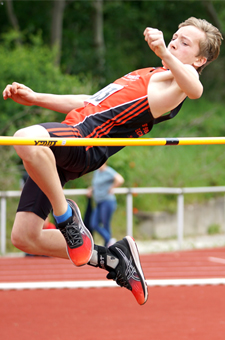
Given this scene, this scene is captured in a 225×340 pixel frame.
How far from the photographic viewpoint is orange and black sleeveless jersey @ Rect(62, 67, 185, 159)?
3121 mm

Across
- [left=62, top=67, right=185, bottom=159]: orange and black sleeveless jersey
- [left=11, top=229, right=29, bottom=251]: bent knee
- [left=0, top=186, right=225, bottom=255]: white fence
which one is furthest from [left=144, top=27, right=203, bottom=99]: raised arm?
[left=0, top=186, right=225, bottom=255]: white fence

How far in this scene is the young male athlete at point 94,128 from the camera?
2.96 m

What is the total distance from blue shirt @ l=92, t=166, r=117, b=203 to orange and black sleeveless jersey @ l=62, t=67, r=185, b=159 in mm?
4528

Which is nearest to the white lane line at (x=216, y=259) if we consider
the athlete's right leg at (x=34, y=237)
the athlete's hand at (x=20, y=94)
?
the athlete's right leg at (x=34, y=237)

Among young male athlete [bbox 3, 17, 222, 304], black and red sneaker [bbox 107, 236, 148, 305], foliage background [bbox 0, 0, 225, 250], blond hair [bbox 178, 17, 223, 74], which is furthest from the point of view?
foliage background [bbox 0, 0, 225, 250]

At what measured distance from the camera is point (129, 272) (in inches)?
139

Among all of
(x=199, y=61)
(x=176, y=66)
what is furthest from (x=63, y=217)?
(x=199, y=61)

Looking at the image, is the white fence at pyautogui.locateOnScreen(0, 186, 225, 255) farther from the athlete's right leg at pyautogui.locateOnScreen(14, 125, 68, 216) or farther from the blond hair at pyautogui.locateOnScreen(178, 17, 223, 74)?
the blond hair at pyautogui.locateOnScreen(178, 17, 223, 74)

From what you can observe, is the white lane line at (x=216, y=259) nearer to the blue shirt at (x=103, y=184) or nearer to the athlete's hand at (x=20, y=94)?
the blue shirt at (x=103, y=184)

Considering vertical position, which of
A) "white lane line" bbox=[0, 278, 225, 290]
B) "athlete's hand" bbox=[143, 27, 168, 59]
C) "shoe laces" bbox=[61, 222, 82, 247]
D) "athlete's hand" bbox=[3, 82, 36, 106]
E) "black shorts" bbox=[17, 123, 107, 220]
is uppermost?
"athlete's hand" bbox=[143, 27, 168, 59]

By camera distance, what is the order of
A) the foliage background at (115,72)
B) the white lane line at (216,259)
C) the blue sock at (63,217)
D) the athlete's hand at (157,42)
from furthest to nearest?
the foliage background at (115,72), the white lane line at (216,259), the blue sock at (63,217), the athlete's hand at (157,42)

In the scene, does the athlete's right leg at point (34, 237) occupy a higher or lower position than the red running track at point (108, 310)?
higher

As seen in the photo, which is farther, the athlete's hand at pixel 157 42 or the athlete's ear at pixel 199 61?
the athlete's ear at pixel 199 61

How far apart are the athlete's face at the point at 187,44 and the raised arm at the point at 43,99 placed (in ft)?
2.36
